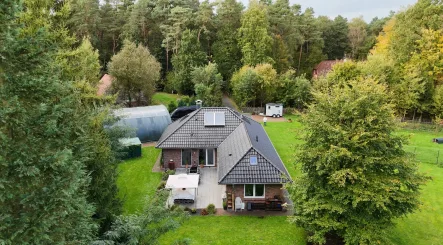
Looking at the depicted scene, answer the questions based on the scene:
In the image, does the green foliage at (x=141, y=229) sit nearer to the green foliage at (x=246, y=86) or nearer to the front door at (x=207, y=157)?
the front door at (x=207, y=157)

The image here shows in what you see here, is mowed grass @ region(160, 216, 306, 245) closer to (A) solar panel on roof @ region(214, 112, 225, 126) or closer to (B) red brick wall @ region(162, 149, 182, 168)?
(B) red brick wall @ region(162, 149, 182, 168)

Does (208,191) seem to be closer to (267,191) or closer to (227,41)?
(267,191)

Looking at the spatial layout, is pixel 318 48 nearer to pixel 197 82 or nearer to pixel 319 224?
pixel 197 82

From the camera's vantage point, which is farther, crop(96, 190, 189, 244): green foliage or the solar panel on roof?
the solar panel on roof

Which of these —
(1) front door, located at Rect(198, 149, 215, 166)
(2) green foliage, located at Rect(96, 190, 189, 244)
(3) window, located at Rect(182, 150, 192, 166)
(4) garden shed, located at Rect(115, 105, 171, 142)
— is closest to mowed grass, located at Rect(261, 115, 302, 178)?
(1) front door, located at Rect(198, 149, 215, 166)

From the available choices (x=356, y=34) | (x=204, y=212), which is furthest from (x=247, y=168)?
(x=356, y=34)

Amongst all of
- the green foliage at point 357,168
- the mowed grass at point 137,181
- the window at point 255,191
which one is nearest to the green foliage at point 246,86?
the mowed grass at point 137,181

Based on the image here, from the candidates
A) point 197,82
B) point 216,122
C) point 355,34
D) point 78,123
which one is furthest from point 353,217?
point 355,34
